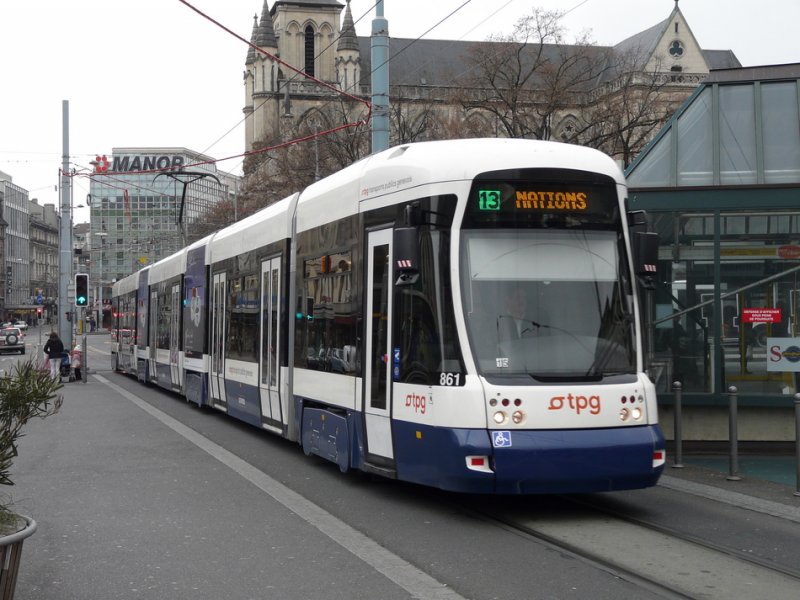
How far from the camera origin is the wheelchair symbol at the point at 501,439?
848 centimetres

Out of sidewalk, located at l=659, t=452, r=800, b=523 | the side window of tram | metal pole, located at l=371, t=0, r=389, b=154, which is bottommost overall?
sidewalk, located at l=659, t=452, r=800, b=523

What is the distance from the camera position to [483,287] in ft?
29.1

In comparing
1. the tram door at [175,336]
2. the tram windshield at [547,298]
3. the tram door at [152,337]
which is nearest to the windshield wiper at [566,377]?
the tram windshield at [547,298]

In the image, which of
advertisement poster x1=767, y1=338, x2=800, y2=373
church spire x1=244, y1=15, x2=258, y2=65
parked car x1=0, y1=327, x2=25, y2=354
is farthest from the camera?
church spire x1=244, y1=15, x2=258, y2=65

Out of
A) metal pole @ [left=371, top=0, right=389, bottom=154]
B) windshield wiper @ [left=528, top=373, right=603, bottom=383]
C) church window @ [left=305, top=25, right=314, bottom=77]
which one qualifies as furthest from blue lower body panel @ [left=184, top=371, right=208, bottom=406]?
church window @ [left=305, top=25, right=314, bottom=77]

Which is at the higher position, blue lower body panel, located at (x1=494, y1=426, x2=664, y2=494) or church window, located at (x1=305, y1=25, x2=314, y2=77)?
church window, located at (x1=305, y1=25, x2=314, y2=77)

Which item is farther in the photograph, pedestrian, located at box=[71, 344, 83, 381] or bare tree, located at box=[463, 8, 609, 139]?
bare tree, located at box=[463, 8, 609, 139]

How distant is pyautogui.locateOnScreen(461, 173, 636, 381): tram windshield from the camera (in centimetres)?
878

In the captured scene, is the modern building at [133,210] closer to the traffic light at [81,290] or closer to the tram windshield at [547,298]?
the traffic light at [81,290]

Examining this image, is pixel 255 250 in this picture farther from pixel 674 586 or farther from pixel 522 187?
pixel 674 586

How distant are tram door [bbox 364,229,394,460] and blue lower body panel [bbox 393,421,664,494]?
2.89ft

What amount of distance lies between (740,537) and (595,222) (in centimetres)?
279

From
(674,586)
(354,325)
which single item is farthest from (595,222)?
(674,586)

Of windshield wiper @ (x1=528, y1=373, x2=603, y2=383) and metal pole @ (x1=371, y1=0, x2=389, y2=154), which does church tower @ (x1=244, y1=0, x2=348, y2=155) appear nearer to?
metal pole @ (x1=371, y1=0, x2=389, y2=154)
